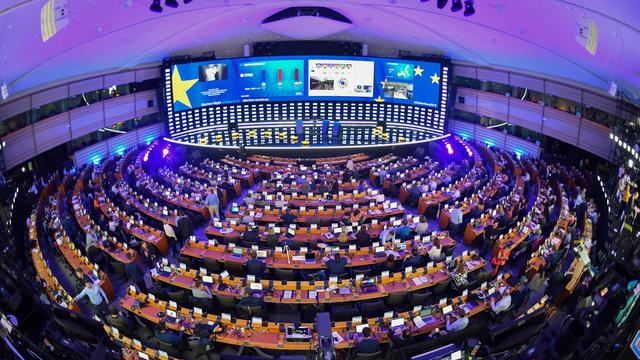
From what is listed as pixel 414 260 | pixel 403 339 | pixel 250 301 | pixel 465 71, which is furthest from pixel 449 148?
pixel 250 301

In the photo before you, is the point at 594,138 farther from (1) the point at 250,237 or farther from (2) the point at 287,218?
(1) the point at 250,237

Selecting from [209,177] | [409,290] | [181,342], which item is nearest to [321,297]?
[409,290]

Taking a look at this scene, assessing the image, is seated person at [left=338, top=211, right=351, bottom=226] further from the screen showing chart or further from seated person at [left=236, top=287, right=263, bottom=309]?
the screen showing chart

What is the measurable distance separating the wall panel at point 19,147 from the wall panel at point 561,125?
25425mm

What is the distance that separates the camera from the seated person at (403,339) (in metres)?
9.94

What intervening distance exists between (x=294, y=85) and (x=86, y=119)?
11633mm

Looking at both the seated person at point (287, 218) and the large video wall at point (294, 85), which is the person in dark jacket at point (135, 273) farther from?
the large video wall at point (294, 85)

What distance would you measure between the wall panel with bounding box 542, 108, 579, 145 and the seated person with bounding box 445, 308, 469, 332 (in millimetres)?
15272

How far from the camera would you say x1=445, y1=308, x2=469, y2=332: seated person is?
10297 mm

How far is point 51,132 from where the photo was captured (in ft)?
69.3

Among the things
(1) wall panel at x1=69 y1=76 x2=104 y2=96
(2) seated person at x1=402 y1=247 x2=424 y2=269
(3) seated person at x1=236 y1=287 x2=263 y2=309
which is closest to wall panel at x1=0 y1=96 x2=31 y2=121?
(1) wall panel at x1=69 y1=76 x2=104 y2=96

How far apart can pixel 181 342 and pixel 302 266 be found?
4.21 m

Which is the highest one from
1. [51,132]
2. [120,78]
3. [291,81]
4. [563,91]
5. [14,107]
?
[120,78]

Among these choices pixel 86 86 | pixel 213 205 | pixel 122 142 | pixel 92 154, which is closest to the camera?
pixel 213 205
